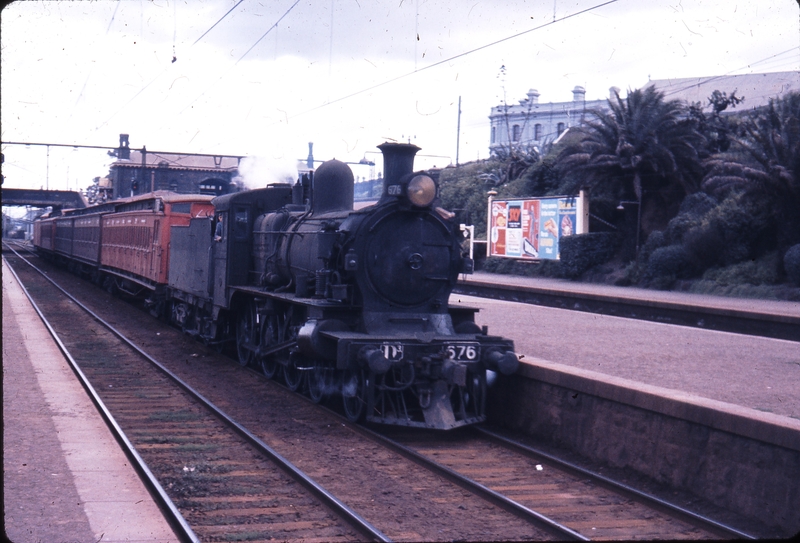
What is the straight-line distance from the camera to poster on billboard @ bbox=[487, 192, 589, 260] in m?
29.9

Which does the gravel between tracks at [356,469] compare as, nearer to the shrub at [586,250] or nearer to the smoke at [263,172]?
the smoke at [263,172]

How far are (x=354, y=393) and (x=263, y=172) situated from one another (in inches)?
444

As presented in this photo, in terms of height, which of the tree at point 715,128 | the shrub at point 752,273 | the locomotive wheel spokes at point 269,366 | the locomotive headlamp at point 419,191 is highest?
the tree at point 715,128

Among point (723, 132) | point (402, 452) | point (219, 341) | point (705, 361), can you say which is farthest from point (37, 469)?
point (723, 132)

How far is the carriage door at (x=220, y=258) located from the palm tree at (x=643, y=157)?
18434 millimetres

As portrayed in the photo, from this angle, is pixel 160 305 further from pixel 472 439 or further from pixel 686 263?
pixel 686 263

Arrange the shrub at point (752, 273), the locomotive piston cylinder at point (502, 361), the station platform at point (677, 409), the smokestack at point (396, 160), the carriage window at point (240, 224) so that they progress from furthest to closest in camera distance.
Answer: the shrub at point (752, 273), the carriage window at point (240, 224), the smokestack at point (396, 160), the locomotive piston cylinder at point (502, 361), the station platform at point (677, 409)

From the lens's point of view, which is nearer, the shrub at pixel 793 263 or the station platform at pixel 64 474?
the station platform at pixel 64 474

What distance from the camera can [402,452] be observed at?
7.51 meters

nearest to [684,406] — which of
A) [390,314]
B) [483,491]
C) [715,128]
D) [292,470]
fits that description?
[483,491]

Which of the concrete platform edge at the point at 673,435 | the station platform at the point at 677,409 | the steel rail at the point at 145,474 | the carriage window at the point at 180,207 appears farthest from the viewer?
the carriage window at the point at 180,207

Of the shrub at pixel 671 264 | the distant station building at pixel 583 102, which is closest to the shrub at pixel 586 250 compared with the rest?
the shrub at pixel 671 264

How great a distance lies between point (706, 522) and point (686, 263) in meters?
21.4

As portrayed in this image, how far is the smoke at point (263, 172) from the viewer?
18562 millimetres
